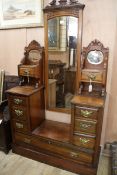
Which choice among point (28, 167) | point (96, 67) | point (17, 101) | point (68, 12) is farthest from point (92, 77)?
point (28, 167)

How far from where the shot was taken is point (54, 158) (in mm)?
1981

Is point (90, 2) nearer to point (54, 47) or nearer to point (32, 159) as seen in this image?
point (54, 47)

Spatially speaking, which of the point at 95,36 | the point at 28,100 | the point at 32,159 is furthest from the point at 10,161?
the point at 95,36

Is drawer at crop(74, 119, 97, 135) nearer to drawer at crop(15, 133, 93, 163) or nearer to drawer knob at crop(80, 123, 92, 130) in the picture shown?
drawer knob at crop(80, 123, 92, 130)

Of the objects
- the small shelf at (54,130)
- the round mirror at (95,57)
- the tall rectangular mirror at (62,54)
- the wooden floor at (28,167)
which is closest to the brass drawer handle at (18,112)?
the small shelf at (54,130)

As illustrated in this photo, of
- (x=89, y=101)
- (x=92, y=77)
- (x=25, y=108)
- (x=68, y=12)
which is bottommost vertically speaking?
(x=25, y=108)

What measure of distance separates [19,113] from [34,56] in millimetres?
781

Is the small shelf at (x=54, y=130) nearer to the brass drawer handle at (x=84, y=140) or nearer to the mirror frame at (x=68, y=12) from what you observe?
the brass drawer handle at (x=84, y=140)

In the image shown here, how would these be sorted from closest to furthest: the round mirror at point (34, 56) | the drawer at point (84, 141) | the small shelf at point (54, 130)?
1. the drawer at point (84, 141)
2. the small shelf at point (54, 130)
3. the round mirror at point (34, 56)

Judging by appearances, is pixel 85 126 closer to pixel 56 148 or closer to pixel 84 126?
pixel 84 126

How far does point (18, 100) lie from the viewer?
1927 millimetres

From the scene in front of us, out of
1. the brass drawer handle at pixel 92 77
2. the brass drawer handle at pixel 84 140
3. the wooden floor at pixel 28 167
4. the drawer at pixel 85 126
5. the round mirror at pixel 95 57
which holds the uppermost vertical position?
the round mirror at pixel 95 57

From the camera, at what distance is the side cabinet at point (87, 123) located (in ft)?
5.33

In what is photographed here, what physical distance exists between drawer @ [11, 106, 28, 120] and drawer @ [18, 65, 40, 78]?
452 mm
